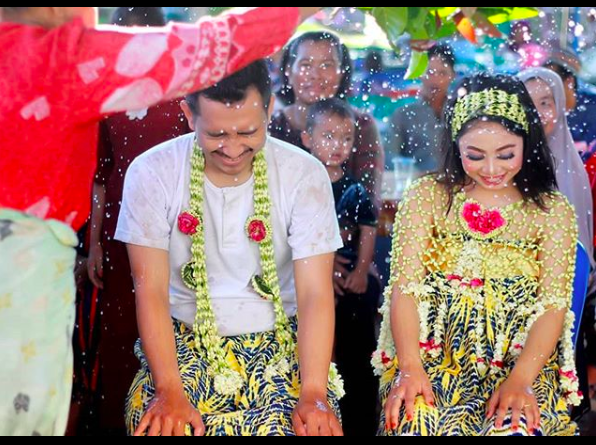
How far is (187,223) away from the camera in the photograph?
8.30 feet

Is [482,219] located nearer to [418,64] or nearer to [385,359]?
[385,359]

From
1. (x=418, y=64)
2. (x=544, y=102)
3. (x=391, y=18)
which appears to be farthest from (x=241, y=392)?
(x=544, y=102)

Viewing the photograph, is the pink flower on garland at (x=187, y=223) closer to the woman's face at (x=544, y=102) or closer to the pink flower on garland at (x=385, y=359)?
the pink flower on garland at (x=385, y=359)

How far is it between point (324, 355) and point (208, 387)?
32cm

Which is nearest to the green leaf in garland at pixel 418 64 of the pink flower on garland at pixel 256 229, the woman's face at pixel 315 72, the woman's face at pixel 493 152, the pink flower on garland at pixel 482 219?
the woman's face at pixel 315 72

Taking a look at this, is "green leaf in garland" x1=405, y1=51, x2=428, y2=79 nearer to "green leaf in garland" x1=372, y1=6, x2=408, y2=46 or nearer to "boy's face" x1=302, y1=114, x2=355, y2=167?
"boy's face" x1=302, y1=114, x2=355, y2=167

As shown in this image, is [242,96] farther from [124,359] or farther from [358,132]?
[124,359]

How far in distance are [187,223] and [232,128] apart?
279 millimetres

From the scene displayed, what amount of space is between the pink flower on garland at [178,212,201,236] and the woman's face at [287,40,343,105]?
0.77 metres

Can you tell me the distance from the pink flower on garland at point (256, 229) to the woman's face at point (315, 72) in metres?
0.70

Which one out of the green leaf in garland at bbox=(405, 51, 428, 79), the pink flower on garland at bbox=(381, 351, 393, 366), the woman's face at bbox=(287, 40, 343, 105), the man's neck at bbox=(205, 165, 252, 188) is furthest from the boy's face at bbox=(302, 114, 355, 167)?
the pink flower on garland at bbox=(381, 351, 393, 366)

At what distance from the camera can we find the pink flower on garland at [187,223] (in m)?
2.53

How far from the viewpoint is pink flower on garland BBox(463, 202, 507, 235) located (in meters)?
2.68

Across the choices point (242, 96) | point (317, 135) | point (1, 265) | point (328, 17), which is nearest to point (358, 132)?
point (317, 135)
